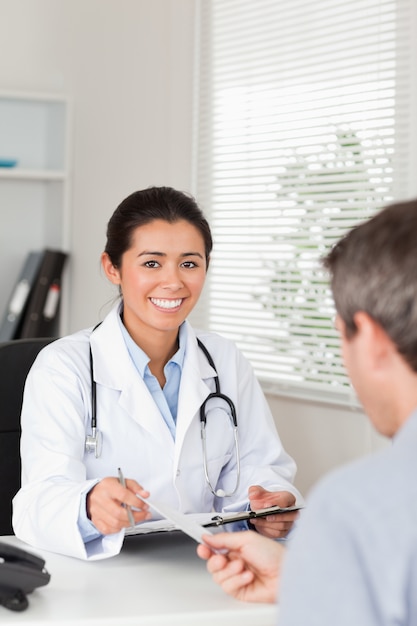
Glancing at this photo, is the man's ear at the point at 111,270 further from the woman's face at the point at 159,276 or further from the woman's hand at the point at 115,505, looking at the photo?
the woman's hand at the point at 115,505

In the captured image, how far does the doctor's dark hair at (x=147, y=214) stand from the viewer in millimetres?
2066

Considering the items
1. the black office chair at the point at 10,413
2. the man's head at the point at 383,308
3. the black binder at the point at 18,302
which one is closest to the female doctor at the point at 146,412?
the black office chair at the point at 10,413

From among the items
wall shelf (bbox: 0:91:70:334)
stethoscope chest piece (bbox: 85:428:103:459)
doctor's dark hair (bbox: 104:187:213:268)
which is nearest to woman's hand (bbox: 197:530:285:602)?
stethoscope chest piece (bbox: 85:428:103:459)

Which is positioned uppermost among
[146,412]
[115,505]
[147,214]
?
[147,214]

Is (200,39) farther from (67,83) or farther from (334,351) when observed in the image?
(334,351)

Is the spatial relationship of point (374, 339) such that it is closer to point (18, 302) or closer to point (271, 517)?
point (271, 517)

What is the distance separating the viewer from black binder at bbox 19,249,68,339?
365 centimetres

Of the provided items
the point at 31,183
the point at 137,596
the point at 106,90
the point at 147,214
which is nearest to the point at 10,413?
the point at 147,214

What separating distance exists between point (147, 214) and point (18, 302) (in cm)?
168

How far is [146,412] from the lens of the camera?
1906 mm

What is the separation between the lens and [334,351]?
307 centimetres

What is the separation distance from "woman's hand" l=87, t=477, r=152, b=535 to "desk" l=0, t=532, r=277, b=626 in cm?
7

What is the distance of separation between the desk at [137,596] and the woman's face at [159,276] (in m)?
0.54

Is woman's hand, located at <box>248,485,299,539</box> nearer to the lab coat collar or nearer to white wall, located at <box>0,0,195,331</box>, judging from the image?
the lab coat collar
